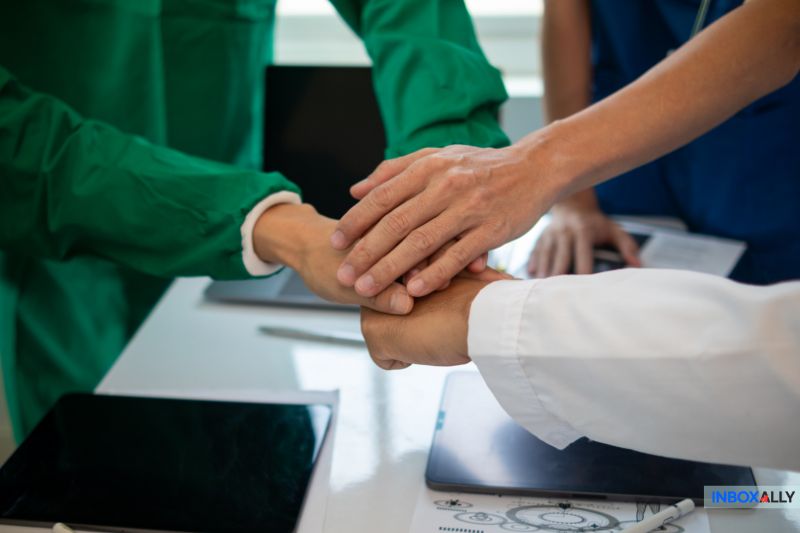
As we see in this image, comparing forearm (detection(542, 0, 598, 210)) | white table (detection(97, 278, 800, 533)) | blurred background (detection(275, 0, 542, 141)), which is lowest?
white table (detection(97, 278, 800, 533))

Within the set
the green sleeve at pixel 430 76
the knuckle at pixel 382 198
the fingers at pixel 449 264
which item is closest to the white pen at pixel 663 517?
the fingers at pixel 449 264

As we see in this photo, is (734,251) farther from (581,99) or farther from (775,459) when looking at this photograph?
(775,459)

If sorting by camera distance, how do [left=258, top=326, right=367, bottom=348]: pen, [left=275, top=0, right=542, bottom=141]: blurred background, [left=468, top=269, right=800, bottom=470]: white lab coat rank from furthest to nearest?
[left=275, top=0, right=542, bottom=141]: blurred background, [left=258, top=326, right=367, bottom=348]: pen, [left=468, top=269, right=800, bottom=470]: white lab coat

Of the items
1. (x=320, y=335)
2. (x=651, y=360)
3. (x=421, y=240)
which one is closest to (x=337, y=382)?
(x=320, y=335)

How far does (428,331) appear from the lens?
814 mm

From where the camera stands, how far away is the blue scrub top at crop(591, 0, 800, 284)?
1.23 meters

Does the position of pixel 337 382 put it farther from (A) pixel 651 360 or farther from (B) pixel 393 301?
(A) pixel 651 360

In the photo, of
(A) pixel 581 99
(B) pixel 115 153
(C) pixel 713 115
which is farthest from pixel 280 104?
(C) pixel 713 115

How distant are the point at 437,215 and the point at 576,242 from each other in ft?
1.18

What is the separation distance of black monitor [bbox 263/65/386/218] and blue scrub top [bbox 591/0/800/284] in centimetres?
42

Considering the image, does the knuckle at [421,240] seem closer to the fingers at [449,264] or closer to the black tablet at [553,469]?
the fingers at [449,264]

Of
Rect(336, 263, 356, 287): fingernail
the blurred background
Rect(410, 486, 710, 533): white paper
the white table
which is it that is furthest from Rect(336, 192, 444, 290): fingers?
the blurred background

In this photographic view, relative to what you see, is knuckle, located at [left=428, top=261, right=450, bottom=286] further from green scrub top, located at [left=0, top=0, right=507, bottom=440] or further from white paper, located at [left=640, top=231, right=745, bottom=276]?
white paper, located at [left=640, top=231, right=745, bottom=276]

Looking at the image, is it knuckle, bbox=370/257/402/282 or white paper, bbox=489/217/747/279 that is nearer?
knuckle, bbox=370/257/402/282
